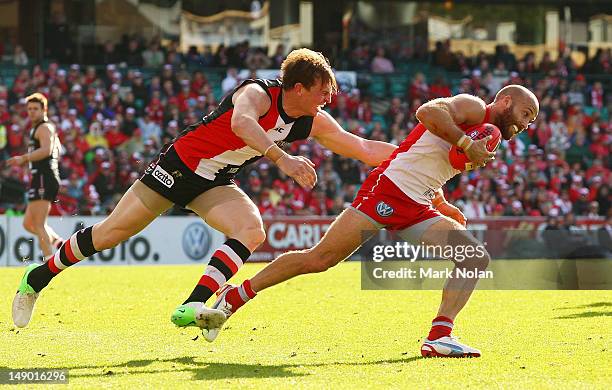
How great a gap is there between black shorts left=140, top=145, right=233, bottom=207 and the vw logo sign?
13949 mm

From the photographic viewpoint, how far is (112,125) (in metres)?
25.0

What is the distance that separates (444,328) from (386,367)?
30.3 inches

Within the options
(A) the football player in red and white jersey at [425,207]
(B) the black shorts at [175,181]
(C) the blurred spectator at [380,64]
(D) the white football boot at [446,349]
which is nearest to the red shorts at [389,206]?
(A) the football player in red and white jersey at [425,207]

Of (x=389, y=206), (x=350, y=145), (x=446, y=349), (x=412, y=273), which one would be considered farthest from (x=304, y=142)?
(x=446, y=349)

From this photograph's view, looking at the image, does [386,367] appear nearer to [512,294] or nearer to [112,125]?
[512,294]

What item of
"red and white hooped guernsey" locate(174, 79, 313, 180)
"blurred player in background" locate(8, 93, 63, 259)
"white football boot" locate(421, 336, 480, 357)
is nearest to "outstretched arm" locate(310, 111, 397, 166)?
"red and white hooped guernsey" locate(174, 79, 313, 180)

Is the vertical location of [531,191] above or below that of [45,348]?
below

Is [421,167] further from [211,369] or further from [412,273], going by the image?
[412,273]

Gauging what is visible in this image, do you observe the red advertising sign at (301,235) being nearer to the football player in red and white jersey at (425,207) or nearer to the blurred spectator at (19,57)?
the blurred spectator at (19,57)

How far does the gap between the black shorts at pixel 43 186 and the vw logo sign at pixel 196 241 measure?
20.3 ft

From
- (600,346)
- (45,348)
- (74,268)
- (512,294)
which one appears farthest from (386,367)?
(74,268)

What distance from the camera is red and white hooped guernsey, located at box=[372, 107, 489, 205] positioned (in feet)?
26.1

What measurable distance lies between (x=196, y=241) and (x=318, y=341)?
45.6 feet

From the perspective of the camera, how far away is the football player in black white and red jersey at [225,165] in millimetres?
7887
